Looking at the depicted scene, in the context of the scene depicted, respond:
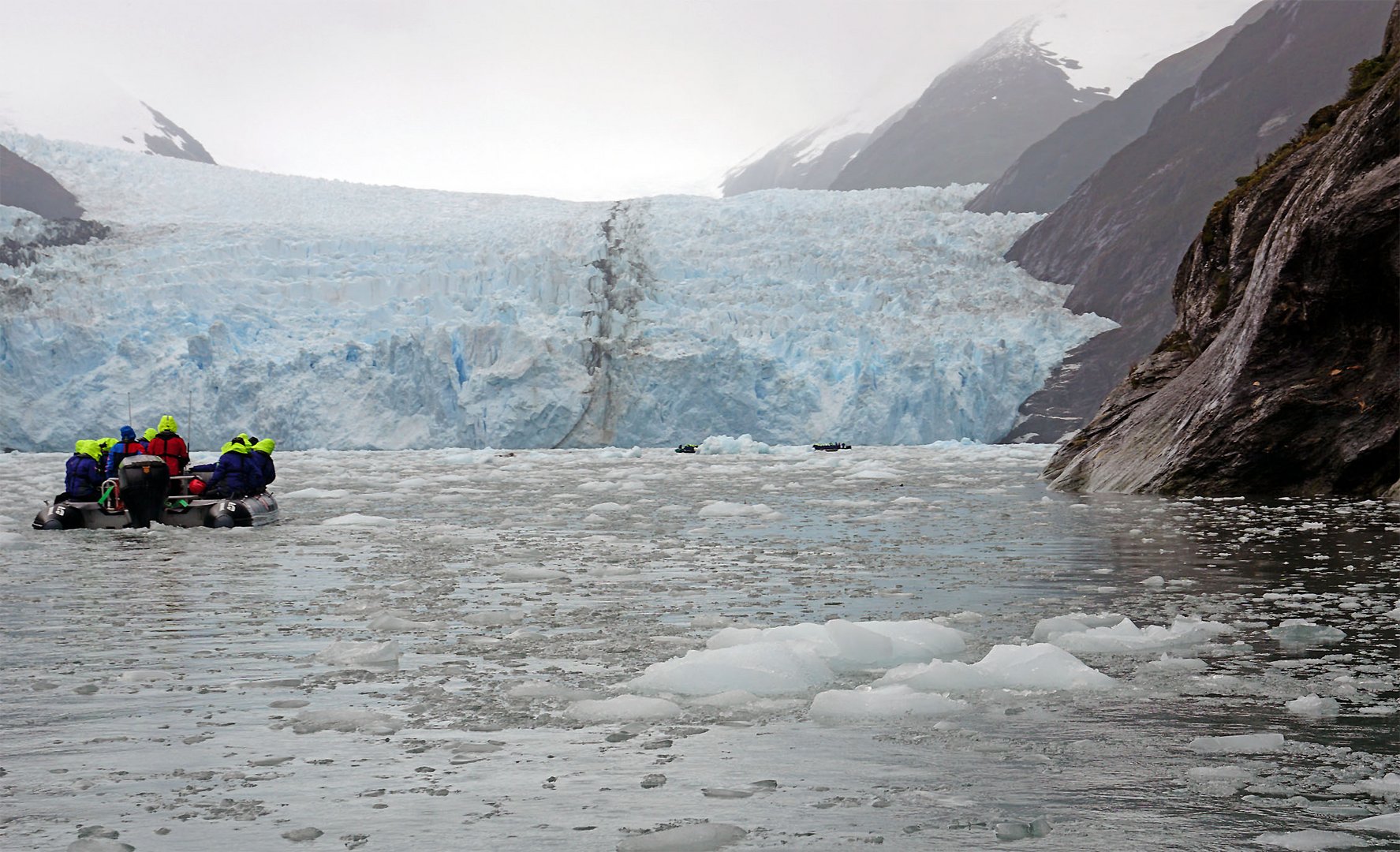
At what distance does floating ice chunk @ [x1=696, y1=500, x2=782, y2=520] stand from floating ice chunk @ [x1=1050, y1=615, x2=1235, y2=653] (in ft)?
26.4

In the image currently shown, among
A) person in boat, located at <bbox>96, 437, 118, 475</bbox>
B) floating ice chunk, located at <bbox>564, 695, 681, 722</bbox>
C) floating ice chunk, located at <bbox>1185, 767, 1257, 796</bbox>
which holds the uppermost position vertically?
person in boat, located at <bbox>96, 437, 118, 475</bbox>

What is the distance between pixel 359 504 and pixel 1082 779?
14.2 m

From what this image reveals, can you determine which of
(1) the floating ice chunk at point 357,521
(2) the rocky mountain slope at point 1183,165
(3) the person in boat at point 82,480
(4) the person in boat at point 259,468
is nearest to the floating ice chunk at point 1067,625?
(1) the floating ice chunk at point 357,521

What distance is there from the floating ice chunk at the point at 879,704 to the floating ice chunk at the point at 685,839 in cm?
131

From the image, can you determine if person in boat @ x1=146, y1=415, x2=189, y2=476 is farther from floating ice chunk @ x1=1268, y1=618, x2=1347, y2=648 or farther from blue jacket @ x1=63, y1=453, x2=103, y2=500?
floating ice chunk @ x1=1268, y1=618, x2=1347, y2=648

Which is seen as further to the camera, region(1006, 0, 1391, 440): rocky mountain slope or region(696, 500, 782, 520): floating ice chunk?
region(1006, 0, 1391, 440): rocky mountain slope

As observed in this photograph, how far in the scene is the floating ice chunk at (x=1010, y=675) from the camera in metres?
4.72

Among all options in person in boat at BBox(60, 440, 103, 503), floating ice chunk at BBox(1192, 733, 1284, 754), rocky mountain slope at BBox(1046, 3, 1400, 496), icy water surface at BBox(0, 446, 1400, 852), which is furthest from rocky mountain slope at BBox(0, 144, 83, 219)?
floating ice chunk at BBox(1192, 733, 1284, 754)

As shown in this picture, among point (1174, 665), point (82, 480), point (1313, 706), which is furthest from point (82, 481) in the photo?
point (1313, 706)

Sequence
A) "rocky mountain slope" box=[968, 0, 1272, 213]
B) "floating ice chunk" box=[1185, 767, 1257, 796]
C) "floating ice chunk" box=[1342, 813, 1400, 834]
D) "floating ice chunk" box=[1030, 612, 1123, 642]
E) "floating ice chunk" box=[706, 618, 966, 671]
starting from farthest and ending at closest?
1. "rocky mountain slope" box=[968, 0, 1272, 213]
2. "floating ice chunk" box=[1030, 612, 1123, 642]
3. "floating ice chunk" box=[706, 618, 966, 671]
4. "floating ice chunk" box=[1185, 767, 1257, 796]
5. "floating ice chunk" box=[1342, 813, 1400, 834]

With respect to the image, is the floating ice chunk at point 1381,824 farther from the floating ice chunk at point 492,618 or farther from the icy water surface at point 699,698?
the floating ice chunk at point 492,618

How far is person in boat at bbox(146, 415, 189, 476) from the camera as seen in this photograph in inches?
562

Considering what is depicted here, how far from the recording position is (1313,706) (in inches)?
166

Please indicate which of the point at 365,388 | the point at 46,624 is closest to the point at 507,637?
the point at 46,624
